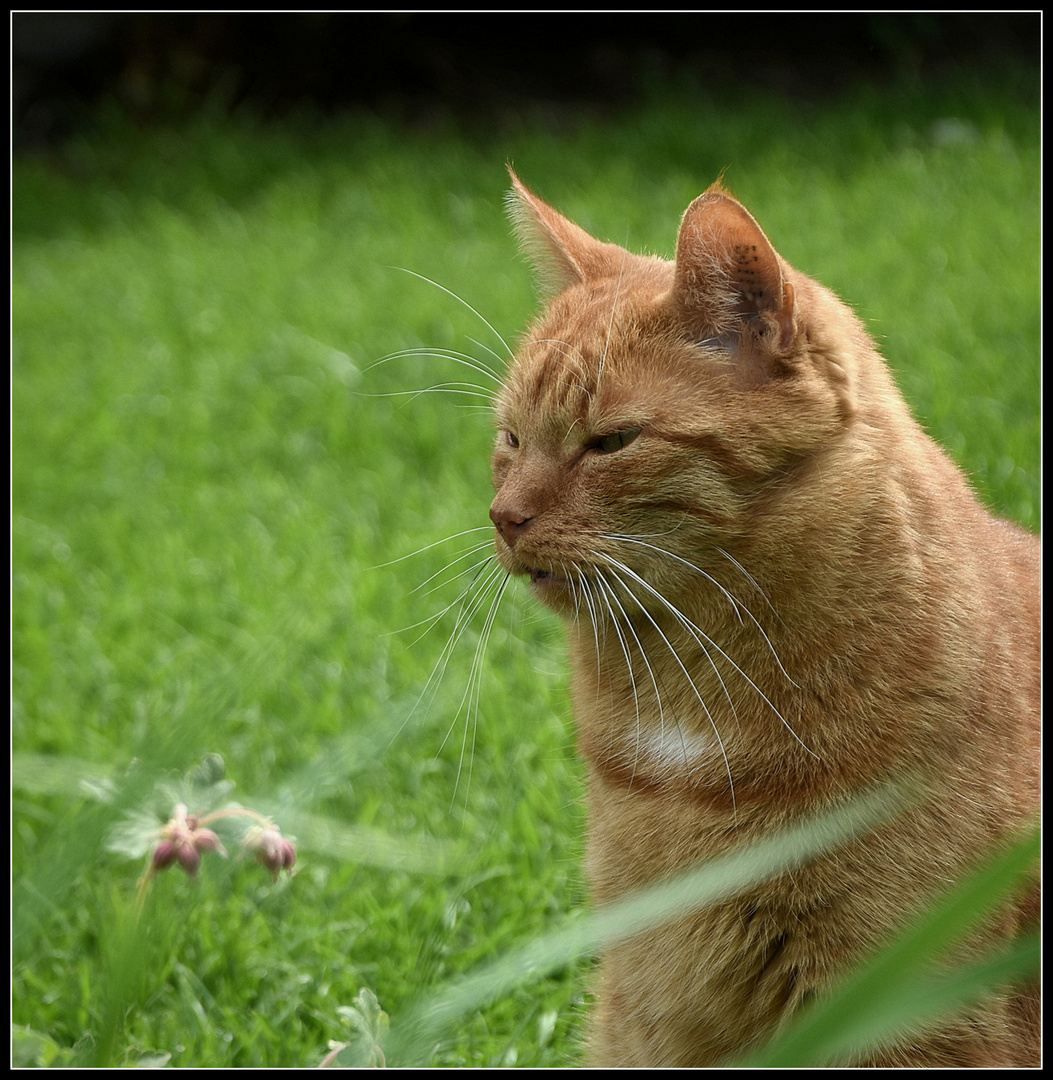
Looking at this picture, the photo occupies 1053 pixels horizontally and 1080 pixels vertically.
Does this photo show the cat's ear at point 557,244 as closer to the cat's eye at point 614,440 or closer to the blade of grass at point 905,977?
the cat's eye at point 614,440

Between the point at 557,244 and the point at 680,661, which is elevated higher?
the point at 557,244

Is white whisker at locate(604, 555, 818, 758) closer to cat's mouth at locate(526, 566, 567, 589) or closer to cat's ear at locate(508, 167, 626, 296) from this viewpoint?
cat's mouth at locate(526, 566, 567, 589)

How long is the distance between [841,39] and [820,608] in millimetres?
4436

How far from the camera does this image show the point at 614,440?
1.32 metres

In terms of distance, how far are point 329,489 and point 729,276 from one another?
2465 mm

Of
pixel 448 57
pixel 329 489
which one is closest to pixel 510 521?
pixel 329 489

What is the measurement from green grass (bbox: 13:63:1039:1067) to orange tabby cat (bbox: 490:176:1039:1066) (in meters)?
0.34

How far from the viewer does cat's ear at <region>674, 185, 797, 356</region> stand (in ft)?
3.94

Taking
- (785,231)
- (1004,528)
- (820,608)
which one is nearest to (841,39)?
(785,231)

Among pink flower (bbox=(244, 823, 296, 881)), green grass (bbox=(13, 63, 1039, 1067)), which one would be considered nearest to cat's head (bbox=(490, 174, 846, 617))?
green grass (bbox=(13, 63, 1039, 1067))

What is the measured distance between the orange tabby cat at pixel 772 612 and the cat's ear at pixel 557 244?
237 millimetres

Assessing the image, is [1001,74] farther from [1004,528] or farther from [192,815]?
[192,815]

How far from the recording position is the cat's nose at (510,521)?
4.36 ft

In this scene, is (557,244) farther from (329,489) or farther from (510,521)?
(329,489)
